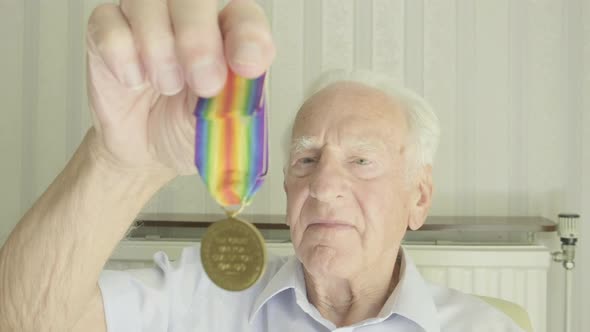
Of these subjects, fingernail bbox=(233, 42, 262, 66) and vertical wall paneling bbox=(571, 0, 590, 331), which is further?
vertical wall paneling bbox=(571, 0, 590, 331)

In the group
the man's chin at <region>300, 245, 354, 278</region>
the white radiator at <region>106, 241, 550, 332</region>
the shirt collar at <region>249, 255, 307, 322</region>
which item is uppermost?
the man's chin at <region>300, 245, 354, 278</region>

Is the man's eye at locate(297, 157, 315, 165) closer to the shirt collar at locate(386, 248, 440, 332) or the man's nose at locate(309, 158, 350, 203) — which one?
the man's nose at locate(309, 158, 350, 203)

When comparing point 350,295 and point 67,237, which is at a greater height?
point 67,237

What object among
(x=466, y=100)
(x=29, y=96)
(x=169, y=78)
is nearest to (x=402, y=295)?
(x=169, y=78)

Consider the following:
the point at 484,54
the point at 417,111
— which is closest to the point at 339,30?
the point at 484,54

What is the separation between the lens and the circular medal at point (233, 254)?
82cm

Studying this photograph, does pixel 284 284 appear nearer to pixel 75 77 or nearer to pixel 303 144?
pixel 303 144

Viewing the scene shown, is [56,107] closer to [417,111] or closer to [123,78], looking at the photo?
[417,111]

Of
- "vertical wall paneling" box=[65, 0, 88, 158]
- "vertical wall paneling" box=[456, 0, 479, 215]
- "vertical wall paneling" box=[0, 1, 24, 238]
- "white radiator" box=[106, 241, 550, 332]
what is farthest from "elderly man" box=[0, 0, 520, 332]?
"vertical wall paneling" box=[0, 1, 24, 238]

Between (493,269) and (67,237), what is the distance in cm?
152

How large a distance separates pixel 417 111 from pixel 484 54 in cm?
88

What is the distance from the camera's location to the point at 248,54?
0.67 meters

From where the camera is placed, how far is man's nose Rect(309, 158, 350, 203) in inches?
54.6

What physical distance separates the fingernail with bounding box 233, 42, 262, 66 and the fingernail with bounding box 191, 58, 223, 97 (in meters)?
0.02
